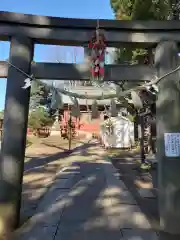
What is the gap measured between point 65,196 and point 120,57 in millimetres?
7816

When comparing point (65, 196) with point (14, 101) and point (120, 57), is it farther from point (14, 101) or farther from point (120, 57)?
A: point (120, 57)

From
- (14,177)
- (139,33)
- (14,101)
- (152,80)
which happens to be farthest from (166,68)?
(14,177)

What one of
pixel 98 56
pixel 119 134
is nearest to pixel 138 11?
pixel 98 56

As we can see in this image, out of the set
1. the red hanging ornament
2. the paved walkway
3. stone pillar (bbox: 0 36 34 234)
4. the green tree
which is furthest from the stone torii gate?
the green tree

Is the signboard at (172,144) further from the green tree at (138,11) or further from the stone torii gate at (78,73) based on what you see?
the green tree at (138,11)

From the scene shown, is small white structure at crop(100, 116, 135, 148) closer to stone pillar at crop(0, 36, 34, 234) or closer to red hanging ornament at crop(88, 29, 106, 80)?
red hanging ornament at crop(88, 29, 106, 80)

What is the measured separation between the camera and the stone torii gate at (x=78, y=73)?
394cm

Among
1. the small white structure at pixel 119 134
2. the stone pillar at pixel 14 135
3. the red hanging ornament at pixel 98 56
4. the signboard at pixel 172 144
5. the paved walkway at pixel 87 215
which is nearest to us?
the paved walkway at pixel 87 215

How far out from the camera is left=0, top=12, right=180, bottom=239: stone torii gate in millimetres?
3939

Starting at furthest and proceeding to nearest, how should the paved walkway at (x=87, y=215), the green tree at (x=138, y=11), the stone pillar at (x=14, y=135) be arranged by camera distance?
the green tree at (x=138, y=11) < the stone pillar at (x=14, y=135) < the paved walkway at (x=87, y=215)

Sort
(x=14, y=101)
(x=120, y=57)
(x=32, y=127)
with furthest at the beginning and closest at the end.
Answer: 1. (x=32, y=127)
2. (x=120, y=57)
3. (x=14, y=101)

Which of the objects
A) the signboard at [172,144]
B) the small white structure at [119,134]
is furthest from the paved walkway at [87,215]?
the small white structure at [119,134]

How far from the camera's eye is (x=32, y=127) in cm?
2606

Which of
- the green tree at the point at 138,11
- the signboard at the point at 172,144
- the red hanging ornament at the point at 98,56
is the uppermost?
the green tree at the point at 138,11
